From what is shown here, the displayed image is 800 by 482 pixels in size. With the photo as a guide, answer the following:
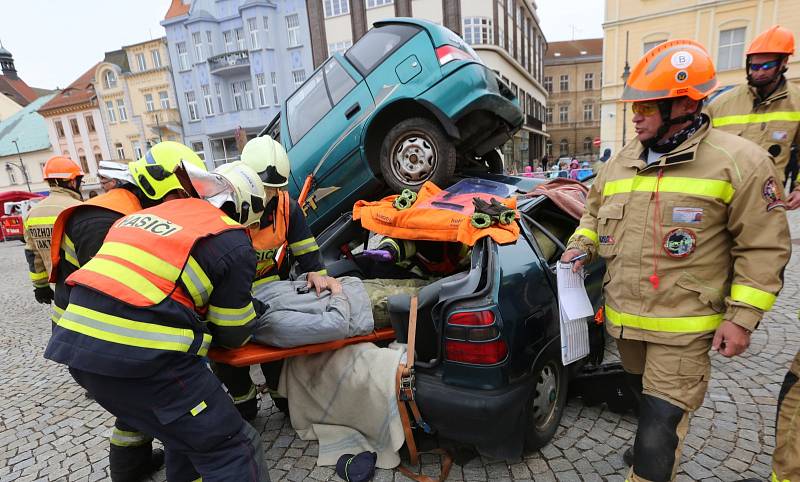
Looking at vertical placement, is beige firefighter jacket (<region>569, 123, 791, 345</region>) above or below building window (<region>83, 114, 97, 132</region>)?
below

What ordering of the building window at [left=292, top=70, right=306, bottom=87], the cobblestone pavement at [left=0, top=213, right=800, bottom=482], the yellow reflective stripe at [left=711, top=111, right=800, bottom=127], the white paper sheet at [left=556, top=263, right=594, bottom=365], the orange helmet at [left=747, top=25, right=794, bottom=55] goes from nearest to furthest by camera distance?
the white paper sheet at [left=556, top=263, right=594, bottom=365] < the cobblestone pavement at [left=0, top=213, right=800, bottom=482] < the orange helmet at [left=747, top=25, right=794, bottom=55] < the yellow reflective stripe at [left=711, top=111, right=800, bottom=127] < the building window at [left=292, top=70, right=306, bottom=87]

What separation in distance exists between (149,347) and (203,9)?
3120 centimetres

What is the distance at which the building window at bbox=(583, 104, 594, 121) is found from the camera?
51.9m

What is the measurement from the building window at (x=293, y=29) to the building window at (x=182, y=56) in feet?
24.4

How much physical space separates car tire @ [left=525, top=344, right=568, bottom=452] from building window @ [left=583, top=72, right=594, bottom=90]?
2238 inches

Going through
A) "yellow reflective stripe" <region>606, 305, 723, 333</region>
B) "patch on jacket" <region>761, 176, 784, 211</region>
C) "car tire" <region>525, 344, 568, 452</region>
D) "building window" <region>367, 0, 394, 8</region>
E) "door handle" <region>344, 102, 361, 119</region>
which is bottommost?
"car tire" <region>525, 344, 568, 452</region>

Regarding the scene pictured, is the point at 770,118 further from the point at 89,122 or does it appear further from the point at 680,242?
the point at 89,122

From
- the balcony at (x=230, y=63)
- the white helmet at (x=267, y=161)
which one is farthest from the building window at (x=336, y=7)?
the white helmet at (x=267, y=161)

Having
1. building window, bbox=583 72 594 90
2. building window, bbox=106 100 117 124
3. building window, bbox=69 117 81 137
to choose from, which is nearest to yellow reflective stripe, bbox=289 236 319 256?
building window, bbox=106 100 117 124

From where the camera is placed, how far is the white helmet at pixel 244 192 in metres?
2.05

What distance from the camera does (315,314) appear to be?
2225 mm

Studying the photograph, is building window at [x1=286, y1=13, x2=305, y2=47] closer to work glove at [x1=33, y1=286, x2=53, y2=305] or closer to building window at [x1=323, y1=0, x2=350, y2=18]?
building window at [x1=323, y1=0, x2=350, y2=18]

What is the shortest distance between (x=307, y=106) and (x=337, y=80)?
512 mm

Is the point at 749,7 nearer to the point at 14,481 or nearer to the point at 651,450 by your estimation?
the point at 651,450
